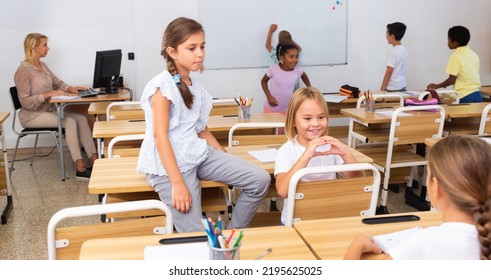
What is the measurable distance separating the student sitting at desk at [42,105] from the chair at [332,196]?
11.2 ft

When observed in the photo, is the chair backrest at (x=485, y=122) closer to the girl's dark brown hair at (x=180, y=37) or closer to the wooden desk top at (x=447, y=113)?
the wooden desk top at (x=447, y=113)

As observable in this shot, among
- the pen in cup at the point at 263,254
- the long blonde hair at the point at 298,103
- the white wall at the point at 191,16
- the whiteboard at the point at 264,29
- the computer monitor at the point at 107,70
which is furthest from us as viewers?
the whiteboard at the point at 264,29

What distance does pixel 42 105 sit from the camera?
16.8 feet

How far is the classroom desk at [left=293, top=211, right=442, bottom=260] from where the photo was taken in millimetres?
1437

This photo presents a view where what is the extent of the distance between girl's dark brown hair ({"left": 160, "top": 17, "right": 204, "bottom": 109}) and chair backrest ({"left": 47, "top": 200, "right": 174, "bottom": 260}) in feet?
2.66

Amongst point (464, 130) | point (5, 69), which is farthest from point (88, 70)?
point (464, 130)

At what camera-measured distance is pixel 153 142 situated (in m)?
2.30

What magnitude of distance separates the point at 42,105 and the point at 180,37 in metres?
3.30

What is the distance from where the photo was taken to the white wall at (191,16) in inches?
235

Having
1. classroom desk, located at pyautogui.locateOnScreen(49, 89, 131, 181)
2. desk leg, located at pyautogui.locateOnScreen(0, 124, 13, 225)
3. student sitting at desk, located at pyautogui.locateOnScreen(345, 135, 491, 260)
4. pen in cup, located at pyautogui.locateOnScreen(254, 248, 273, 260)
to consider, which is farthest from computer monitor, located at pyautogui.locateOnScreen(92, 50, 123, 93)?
student sitting at desk, located at pyautogui.locateOnScreen(345, 135, 491, 260)

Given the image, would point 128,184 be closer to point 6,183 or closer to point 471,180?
point 471,180

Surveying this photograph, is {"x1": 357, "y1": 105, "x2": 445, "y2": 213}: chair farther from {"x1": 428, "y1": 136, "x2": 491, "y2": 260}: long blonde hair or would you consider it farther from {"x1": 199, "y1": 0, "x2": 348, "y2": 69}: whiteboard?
{"x1": 199, "y1": 0, "x2": 348, "y2": 69}: whiteboard

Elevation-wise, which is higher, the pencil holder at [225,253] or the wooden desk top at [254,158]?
the pencil holder at [225,253]

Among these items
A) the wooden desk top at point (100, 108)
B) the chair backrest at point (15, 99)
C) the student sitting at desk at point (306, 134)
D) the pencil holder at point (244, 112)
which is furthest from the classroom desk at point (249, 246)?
the chair backrest at point (15, 99)
